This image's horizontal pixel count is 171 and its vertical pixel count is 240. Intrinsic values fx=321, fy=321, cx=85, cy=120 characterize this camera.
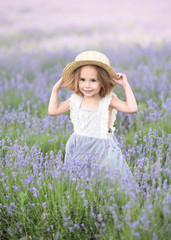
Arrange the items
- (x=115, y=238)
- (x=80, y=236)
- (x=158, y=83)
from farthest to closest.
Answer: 1. (x=158, y=83)
2. (x=80, y=236)
3. (x=115, y=238)

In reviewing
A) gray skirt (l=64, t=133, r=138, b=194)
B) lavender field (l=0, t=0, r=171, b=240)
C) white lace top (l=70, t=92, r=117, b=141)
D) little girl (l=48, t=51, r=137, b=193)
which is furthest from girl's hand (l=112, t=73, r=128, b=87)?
lavender field (l=0, t=0, r=171, b=240)

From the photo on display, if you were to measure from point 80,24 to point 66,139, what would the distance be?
1130cm

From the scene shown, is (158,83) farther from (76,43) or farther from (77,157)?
(76,43)

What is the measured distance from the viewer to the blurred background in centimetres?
991

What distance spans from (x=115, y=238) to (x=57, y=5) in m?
18.6

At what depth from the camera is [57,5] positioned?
62.4ft

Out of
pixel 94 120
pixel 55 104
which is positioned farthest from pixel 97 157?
pixel 55 104

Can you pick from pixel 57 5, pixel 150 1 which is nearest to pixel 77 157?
pixel 57 5

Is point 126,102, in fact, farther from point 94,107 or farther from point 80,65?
point 80,65

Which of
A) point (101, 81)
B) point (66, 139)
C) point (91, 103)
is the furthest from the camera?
point (66, 139)

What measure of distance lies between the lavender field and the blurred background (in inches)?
2.8

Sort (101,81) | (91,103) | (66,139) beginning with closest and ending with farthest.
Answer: (101,81), (91,103), (66,139)

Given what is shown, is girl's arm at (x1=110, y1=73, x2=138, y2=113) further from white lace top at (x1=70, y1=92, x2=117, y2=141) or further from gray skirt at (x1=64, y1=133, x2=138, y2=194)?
gray skirt at (x1=64, y1=133, x2=138, y2=194)

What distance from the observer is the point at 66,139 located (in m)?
3.52
